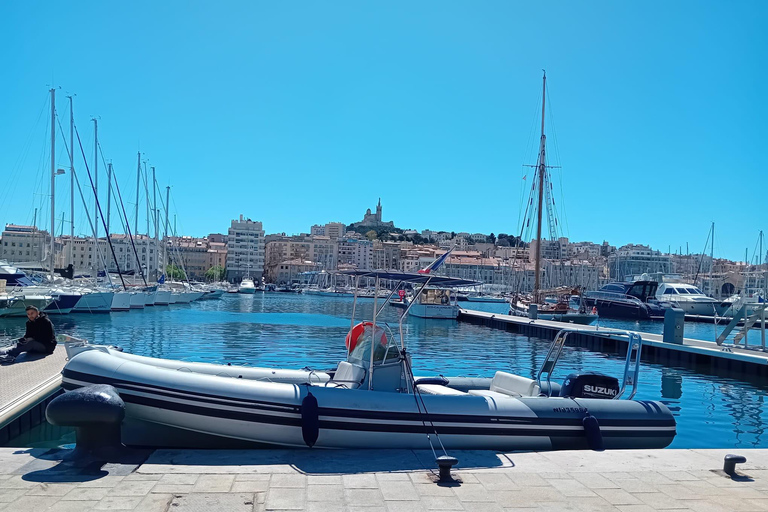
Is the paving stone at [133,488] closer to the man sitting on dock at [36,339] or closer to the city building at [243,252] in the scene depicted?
the man sitting on dock at [36,339]

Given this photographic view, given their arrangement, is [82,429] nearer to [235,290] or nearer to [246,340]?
[246,340]

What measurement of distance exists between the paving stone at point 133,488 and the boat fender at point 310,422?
2341 millimetres

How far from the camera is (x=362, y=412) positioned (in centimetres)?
814

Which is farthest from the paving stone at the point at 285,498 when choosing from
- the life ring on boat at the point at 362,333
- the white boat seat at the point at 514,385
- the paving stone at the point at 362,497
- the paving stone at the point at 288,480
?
the white boat seat at the point at 514,385

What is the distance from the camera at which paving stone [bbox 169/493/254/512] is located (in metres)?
5.31

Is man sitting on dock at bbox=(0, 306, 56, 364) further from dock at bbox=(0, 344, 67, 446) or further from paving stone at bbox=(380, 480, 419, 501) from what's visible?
paving stone at bbox=(380, 480, 419, 501)

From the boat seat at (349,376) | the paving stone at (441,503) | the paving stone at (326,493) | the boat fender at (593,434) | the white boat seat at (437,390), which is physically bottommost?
the boat fender at (593,434)

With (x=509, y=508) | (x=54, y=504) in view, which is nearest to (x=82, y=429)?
(x=54, y=504)

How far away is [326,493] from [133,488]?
5.65 ft

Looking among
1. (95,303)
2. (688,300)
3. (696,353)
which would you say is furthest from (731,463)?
(688,300)

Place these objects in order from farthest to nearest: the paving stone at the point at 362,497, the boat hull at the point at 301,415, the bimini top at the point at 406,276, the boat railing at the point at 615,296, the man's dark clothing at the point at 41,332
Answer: the boat railing at the point at 615,296
the man's dark clothing at the point at 41,332
the bimini top at the point at 406,276
the boat hull at the point at 301,415
the paving stone at the point at 362,497

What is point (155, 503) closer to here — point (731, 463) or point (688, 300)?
point (731, 463)

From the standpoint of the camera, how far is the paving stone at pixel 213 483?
5.77 m

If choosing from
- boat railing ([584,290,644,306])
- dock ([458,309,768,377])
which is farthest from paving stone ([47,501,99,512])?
boat railing ([584,290,644,306])
